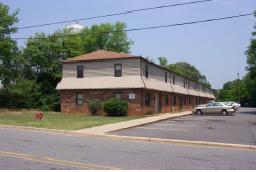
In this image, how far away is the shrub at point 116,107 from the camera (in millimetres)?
35031

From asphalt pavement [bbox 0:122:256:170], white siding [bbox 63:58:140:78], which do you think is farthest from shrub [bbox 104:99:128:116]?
asphalt pavement [bbox 0:122:256:170]

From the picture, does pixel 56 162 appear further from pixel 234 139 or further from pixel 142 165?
pixel 234 139

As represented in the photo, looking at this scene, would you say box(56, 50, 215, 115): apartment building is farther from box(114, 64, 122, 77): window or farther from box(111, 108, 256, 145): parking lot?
box(111, 108, 256, 145): parking lot

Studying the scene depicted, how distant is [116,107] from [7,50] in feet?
49.1

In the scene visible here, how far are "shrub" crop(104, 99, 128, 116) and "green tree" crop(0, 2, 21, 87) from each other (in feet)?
46.1

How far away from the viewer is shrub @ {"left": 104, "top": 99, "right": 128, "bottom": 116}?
35.0 meters

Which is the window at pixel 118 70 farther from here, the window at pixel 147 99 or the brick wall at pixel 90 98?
the window at pixel 147 99

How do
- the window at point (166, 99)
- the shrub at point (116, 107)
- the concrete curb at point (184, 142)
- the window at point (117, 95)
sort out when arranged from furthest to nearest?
the window at point (166, 99), the window at point (117, 95), the shrub at point (116, 107), the concrete curb at point (184, 142)

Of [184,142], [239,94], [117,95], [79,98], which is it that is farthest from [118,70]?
[239,94]

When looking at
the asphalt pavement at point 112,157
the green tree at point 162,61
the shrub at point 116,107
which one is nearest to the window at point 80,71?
the shrub at point 116,107

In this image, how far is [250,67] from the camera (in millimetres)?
56344

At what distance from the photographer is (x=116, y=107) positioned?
115 feet

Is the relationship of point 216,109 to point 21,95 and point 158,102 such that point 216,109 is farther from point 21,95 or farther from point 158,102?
point 21,95

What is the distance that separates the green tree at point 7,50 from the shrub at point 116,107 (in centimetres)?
1405
